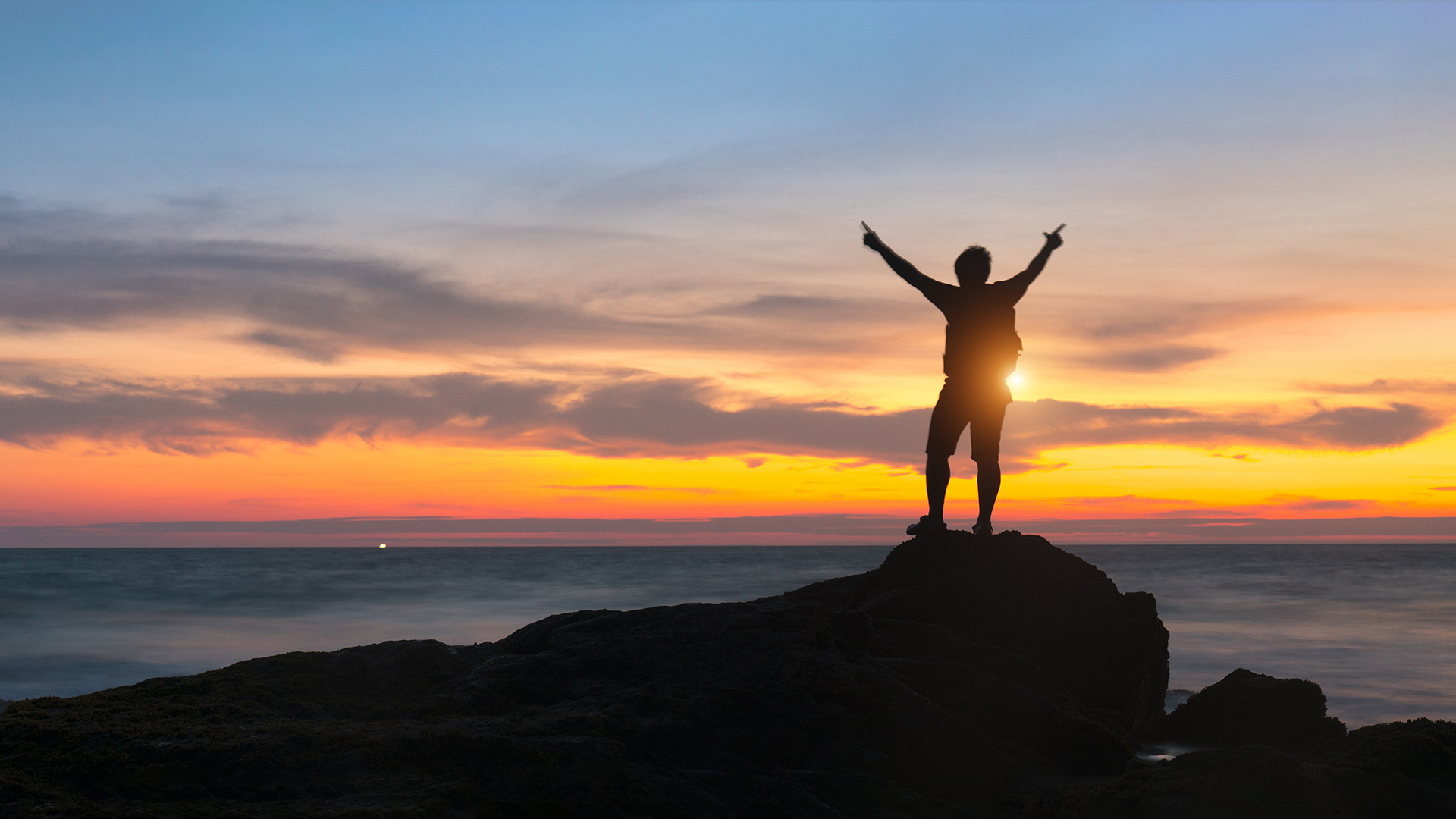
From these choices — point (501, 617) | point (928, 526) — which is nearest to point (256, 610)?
point (501, 617)

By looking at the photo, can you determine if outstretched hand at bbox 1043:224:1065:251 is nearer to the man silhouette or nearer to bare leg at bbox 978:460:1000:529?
the man silhouette

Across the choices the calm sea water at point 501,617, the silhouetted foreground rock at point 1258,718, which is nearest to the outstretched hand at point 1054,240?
the silhouetted foreground rock at point 1258,718

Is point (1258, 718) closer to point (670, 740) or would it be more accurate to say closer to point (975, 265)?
point (975, 265)

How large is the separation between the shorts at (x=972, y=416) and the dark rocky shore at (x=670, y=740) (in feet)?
8.08

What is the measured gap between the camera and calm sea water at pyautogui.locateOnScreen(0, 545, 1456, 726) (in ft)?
63.0

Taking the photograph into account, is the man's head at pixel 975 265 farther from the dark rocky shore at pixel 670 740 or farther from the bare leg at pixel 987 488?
the dark rocky shore at pixel 670 740

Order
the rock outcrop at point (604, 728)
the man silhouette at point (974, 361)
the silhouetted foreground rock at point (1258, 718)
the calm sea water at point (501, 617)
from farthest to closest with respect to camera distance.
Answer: the calm sea water at point (501, 617) < the man silhouette at point (974, 361) < the silhouetted foreground rock at point (1258, 718) < the rock outcrop at point (604, 728)

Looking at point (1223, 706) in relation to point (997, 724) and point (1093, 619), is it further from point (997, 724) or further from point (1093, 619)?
point (997, 724)

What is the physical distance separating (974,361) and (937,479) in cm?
105

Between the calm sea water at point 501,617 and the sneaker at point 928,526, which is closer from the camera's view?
the sneaker at point 928,526

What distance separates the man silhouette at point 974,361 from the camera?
26.8 ft

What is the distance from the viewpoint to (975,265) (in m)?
8.22

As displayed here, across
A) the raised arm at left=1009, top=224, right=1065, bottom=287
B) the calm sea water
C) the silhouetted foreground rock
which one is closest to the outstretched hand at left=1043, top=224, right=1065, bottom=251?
the raised arm at left=1009, top=224, right=1065, bottom=287

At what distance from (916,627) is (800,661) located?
1.46m
